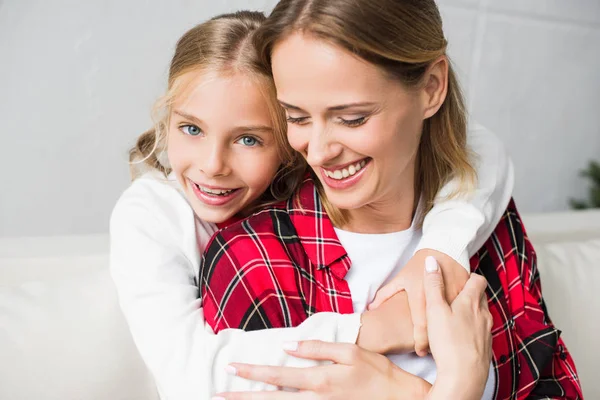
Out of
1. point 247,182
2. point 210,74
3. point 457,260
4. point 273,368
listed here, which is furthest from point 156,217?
point 457,260

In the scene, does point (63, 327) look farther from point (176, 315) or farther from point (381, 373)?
point (381, 373)

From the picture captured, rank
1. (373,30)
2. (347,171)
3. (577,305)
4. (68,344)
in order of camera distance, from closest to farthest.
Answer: (373,30), (347,171), (68,344), (577,305)

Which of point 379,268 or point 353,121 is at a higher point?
point 353,121

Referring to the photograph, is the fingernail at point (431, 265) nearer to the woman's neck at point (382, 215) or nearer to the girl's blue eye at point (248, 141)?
the woman's neck at point (382, 215)

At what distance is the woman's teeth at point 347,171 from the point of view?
4.12 feet

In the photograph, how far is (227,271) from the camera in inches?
51.4

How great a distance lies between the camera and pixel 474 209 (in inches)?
57.1

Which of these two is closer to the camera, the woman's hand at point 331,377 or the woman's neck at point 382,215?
the woman's hand at point 331,377

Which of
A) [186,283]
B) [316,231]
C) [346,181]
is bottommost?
[186,283]

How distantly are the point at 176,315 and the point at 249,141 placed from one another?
0.38m

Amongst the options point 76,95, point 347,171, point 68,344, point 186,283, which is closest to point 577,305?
point 347,171

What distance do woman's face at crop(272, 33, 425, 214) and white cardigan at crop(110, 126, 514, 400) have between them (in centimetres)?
21

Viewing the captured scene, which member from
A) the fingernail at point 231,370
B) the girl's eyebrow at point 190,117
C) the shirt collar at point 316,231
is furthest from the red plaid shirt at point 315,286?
the girl's eyebrow at point 190,117

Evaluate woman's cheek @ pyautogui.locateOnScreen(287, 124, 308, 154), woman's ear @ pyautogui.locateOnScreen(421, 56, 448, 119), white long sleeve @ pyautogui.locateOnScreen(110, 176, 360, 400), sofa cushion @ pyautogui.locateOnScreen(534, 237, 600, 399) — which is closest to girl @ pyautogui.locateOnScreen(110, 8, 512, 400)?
white long sleeve @ pyautogui.locateOnScreen(110, 176, 360, 400)
